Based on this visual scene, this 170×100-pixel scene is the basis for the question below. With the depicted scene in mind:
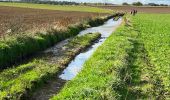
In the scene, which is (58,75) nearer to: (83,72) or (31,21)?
(83,72)

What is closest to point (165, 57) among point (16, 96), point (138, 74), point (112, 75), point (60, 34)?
point (138, 74)

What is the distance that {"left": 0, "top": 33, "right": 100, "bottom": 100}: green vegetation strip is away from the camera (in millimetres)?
15109

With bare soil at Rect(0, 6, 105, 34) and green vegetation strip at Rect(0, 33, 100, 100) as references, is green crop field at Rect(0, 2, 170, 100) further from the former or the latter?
bare soil at Rect(0, 6, 105, 34)

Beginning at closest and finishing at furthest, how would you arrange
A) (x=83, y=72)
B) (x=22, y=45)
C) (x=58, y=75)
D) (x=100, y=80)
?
(x=100, y=80) < (x=83, y=72) < (x=58, y=75) < (x=22, y=45)

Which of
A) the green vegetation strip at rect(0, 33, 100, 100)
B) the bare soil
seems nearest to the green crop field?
the green vegetation strip at rect(0, 33, 100, 100)

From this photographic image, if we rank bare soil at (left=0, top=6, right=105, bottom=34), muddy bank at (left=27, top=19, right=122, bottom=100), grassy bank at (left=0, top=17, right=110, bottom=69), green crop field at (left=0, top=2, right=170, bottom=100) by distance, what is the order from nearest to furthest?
green crop field at (left=0, top=2, right=170, bottom=100) → muddy bank at (left=27, top=19, right=122, bottom=100) → grassy bank at (left=0, top=17, right=110, bottom=69) → bare soil at (left=0, top=6, right=105, bottom=34)

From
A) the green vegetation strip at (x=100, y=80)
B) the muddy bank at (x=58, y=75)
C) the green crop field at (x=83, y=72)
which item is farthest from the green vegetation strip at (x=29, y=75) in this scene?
the green vegetation strip at (x=100, y=80)

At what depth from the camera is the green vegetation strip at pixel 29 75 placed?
15109 millimetres

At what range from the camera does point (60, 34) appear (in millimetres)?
34781

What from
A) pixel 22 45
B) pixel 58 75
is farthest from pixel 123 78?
pixel 22 45

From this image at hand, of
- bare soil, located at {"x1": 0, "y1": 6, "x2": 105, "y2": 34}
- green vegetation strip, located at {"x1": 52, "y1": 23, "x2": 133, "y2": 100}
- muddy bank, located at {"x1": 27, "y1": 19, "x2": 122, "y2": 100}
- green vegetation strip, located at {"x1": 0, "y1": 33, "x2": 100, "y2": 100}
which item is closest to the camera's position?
green vegetation strip, located at {"x1": 52, "y1": 23, "x2": 133, "y2": 100}

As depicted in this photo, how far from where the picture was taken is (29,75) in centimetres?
1805

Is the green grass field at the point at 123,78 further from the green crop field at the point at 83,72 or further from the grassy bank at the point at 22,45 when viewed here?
the grassy bank at the point at 22,45

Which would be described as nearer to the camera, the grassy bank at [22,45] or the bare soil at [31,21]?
the grassy bank at [22,45]
